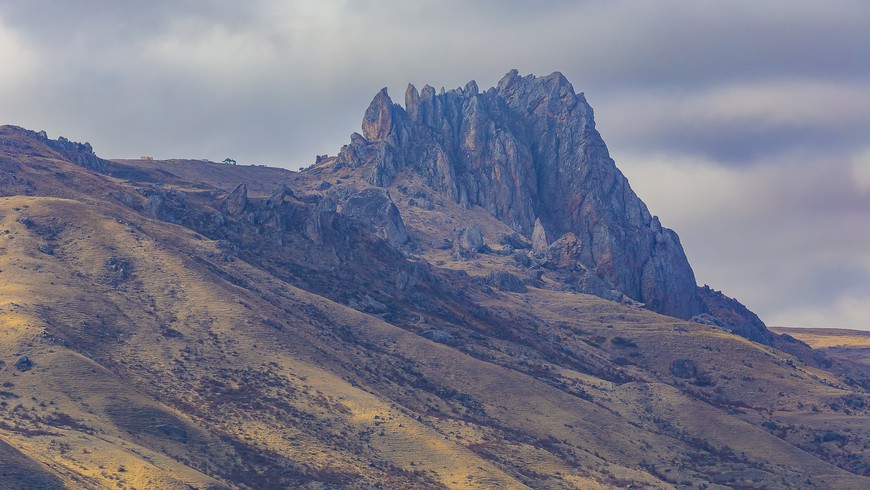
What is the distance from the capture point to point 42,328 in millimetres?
169750

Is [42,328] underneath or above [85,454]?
above

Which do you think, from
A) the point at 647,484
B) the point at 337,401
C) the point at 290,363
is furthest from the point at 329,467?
the point at 647,484

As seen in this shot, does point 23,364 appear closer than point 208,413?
Yes

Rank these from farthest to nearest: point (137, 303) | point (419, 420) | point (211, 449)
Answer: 1. point (137, 303)
2. point (419, 420)
3. point (211, 449)

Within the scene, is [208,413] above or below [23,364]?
below

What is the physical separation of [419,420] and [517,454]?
54.8ft

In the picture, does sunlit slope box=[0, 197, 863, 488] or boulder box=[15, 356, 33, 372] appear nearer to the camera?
sunlit slope box=[0, 197, 863, 488]

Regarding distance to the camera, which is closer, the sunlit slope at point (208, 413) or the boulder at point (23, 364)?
the sunlit slope at point (208, 413)

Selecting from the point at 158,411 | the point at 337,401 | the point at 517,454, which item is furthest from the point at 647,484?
the point at 158,411

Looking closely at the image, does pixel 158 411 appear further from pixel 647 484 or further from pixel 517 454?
pixel 647 484

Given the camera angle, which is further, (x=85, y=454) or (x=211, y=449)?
(x=211, y=449)

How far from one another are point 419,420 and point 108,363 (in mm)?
49097

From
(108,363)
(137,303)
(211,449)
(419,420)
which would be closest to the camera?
(211,449)

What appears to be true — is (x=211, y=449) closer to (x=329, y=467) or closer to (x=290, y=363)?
(x=329, y=467)
